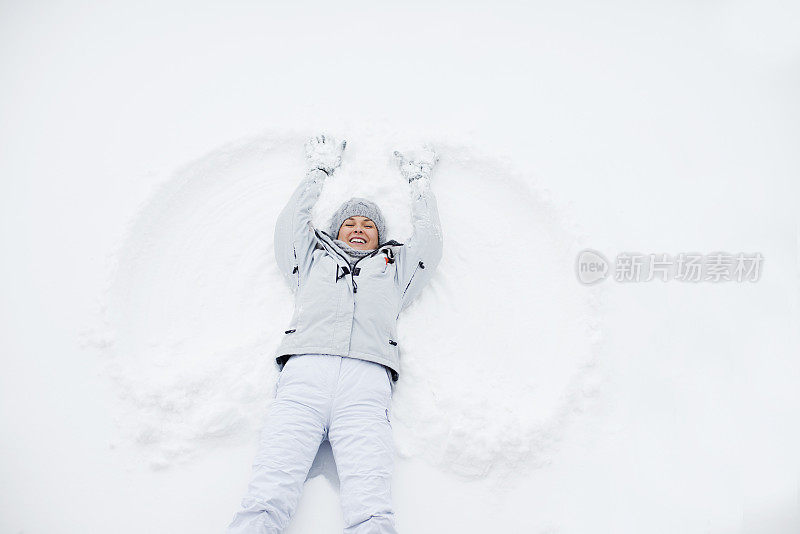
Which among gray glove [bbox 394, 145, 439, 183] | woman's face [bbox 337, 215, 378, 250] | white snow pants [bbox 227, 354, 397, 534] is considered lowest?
white snow pants [bbox 227, 354, 397, 534]

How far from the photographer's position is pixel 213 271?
2895 millimetres

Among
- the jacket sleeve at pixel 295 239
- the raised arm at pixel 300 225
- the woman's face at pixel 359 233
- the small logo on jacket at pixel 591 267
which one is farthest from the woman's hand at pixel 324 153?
the small logo on jacket at pixel 591 267

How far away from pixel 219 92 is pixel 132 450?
2.46 metres

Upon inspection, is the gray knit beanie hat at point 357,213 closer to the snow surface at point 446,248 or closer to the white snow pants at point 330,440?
the snow surface at point 446,248

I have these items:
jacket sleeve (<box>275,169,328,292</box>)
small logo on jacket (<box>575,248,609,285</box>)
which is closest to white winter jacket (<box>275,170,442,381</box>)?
jacket sleeve (<box>275,169,328,292</box>)

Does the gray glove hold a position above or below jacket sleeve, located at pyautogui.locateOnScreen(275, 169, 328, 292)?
above

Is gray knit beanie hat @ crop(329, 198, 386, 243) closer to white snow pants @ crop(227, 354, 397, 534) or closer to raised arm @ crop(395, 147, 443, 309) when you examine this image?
raised arm @ crop(395, 147, 443, 309)

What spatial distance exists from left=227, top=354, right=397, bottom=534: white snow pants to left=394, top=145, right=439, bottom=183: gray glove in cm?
127

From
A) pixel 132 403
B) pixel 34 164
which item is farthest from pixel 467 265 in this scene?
pixel 34 164

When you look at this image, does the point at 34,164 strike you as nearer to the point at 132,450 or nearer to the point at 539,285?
the point at 132,450

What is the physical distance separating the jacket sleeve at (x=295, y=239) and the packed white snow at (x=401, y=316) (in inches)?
6.1

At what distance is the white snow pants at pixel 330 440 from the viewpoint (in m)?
1.96

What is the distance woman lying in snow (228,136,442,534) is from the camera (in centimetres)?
202

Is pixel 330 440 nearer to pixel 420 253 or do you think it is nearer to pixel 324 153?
pixel 420 253
